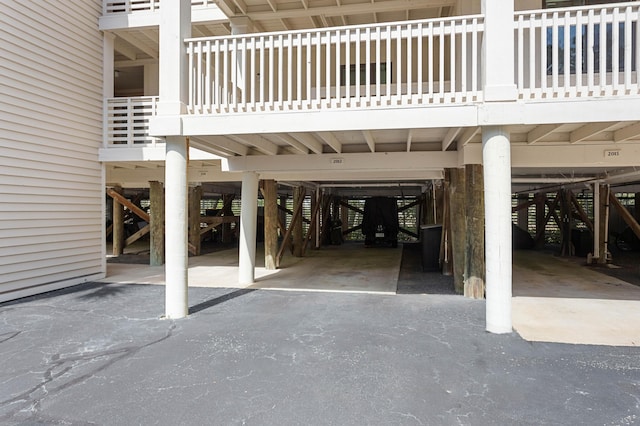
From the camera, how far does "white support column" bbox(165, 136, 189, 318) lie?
5.20m

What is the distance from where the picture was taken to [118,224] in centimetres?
1218

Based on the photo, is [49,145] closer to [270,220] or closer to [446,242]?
[270,220]

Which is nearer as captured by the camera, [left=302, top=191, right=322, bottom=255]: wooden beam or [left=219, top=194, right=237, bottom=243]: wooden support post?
[left=302, top=191, right=322, bottom=255]: wooden beam

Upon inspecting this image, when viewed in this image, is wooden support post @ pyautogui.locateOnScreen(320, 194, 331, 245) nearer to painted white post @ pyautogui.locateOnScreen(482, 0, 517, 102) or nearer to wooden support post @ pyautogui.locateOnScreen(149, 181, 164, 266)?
wooden support post @ pyautogui.locateOnScreen(149, 181, 164, 266)

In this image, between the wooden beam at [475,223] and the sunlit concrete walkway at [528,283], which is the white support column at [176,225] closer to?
the sunlit concrete walkway at [528,283]

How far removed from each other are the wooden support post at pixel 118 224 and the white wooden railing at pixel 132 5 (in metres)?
5.20

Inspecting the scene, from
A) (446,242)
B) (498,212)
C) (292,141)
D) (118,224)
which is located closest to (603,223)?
(446,242)

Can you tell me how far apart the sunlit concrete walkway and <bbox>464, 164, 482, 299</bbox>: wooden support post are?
2.57 ft

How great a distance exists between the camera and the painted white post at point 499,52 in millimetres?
4398

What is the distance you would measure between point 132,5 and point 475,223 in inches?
336

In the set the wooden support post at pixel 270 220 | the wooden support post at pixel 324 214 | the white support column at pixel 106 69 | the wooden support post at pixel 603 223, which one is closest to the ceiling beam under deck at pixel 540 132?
the wooden support post at pixel 270 220

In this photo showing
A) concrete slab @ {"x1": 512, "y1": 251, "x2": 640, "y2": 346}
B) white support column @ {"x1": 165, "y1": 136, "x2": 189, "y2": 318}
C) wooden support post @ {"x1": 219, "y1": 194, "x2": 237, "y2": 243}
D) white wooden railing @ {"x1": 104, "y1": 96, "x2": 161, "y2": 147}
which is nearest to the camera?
concrete slab @ {"x1": 512, "y1": 251, "x2": 640, "y2": 346}

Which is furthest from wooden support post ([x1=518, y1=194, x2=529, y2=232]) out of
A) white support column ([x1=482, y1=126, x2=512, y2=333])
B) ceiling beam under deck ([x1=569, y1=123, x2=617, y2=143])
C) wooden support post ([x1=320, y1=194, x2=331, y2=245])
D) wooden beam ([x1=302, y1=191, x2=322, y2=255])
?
white support column ([x1=482, y1=126, x2=512, y2=333])

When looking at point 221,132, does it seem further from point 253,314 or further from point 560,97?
point 560,97
